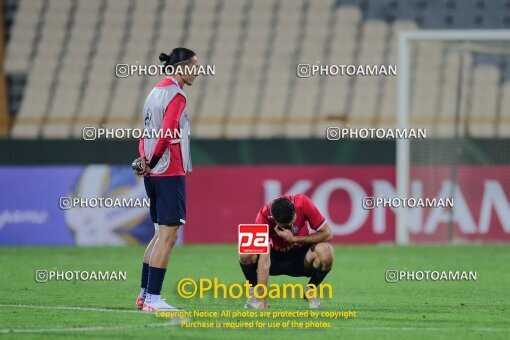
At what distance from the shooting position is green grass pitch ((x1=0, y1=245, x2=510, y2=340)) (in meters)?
8.34

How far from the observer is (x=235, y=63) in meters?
25.2

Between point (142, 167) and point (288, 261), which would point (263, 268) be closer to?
point (288, 261)

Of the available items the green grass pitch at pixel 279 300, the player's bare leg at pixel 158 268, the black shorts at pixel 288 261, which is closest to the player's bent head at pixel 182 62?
the player's bare leg at pixel 158 268

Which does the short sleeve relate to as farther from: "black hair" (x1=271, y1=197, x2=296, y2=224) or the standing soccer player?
the standing soccer player

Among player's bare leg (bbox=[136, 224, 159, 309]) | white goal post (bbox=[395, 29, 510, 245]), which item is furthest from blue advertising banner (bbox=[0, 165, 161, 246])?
player's bare leg (bbox=[136, 224, 159, 309])

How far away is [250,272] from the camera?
1010 centimetres

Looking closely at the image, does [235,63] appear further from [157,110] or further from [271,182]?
[157,110]

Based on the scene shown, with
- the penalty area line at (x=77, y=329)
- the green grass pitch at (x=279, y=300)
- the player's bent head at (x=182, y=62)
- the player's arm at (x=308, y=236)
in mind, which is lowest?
the penalty area line at (x=77, y=329)

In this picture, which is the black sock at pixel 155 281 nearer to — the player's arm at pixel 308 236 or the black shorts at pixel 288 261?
the player's arm at pixel 308 236

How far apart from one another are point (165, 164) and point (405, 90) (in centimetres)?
→ 1051

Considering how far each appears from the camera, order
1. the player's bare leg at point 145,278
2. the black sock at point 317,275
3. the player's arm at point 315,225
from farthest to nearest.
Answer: the black sock at point 317,275, the player's arm at point 315,225, the player's bare leg at point 145,278

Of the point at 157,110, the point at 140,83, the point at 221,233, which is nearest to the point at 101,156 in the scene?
the point at 221,233

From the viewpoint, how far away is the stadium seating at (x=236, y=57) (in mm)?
23016

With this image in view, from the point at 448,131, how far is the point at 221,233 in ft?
14.7
